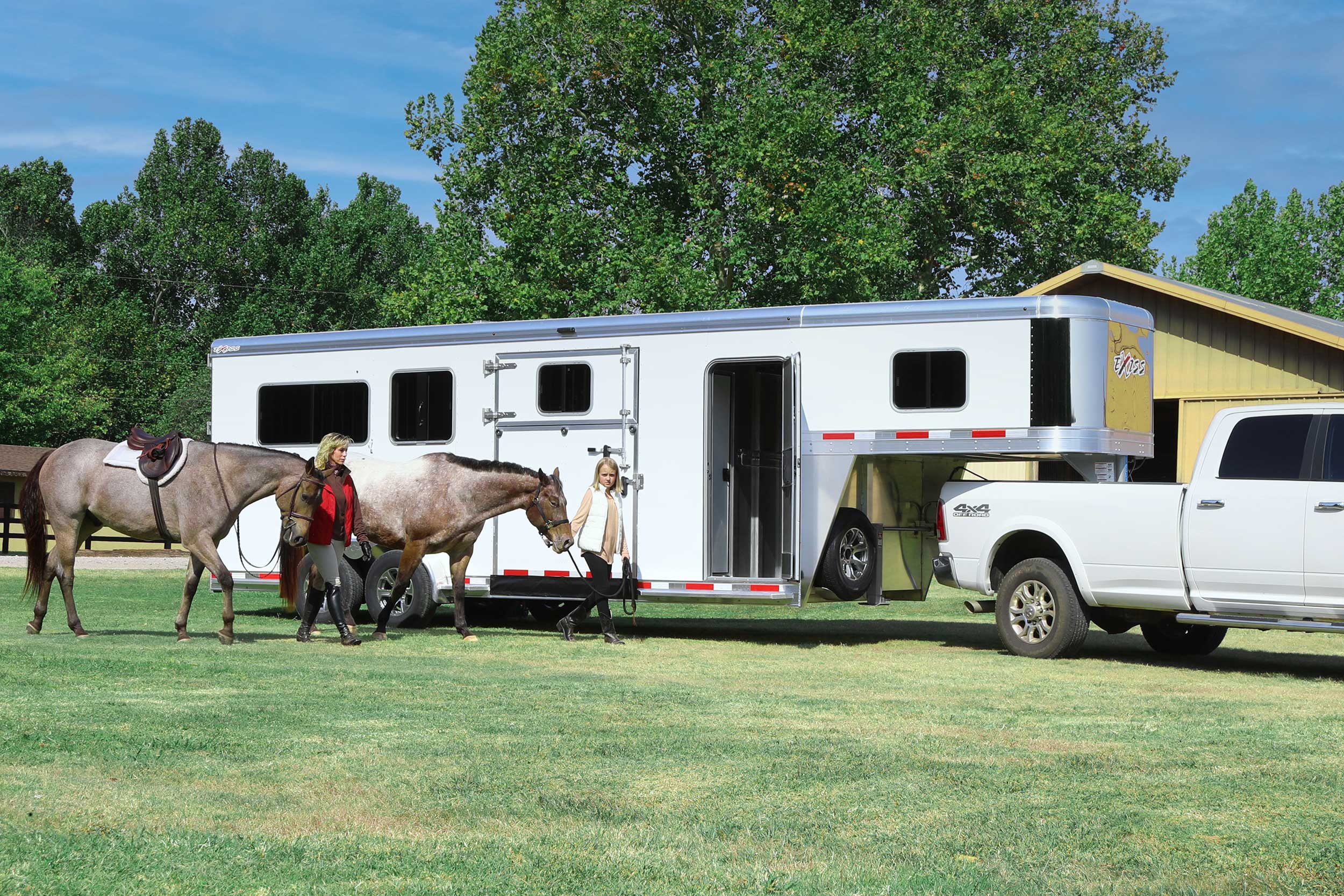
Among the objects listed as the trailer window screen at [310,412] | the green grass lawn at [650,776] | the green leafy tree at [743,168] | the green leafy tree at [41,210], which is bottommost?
the green grass lawn at [650,776]

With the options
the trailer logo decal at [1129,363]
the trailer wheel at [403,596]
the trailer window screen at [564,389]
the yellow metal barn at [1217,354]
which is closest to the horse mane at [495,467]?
the trailer window screen at [564,389]

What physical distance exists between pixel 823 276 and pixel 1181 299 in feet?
35.2

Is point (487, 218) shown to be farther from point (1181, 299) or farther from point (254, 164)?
point (254, 164)

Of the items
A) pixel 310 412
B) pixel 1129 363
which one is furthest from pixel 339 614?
pixel 1129 363

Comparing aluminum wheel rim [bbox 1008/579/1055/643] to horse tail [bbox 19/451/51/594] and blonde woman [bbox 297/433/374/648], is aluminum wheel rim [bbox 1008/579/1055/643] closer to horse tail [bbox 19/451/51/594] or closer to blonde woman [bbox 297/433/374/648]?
blonde woman [bbox 297/433/374/648]

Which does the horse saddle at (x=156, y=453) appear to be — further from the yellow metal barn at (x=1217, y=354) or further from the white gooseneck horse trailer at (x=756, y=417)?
the yellow metal barn at (x=1217, y=354)

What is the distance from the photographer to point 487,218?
114ft

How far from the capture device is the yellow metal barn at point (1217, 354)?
2275 centimetres

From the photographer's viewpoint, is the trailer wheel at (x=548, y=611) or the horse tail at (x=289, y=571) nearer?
the horse tail at (x=289, y=571)

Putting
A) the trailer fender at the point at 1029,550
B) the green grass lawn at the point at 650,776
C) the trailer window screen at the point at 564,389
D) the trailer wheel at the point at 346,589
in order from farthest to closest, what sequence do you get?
the trailer window screen at the point at 564,389, the trailer wheel at the point at 346,589, the trailer fender at the point at 1029,550, the green grass lawn at the point at 650,776

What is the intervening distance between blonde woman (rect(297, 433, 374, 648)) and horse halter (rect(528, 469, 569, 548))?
165cm

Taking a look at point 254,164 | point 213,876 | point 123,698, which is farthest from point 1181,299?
point 254,164

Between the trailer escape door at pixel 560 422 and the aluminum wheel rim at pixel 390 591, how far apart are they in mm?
1133

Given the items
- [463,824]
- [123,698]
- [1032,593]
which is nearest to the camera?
[463,824]
